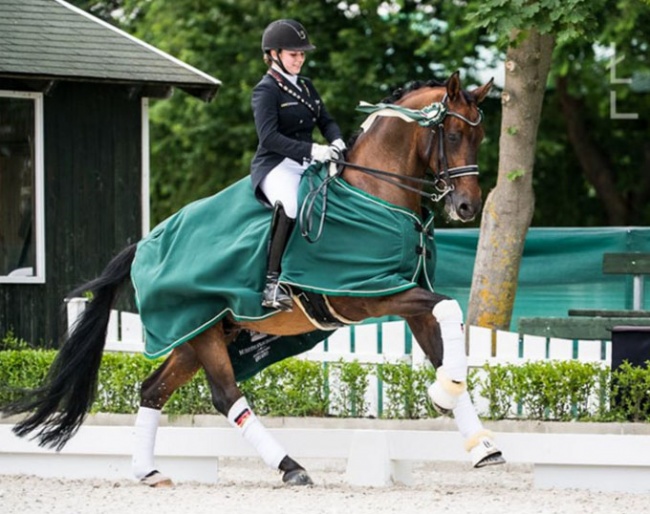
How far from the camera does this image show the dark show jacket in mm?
8250

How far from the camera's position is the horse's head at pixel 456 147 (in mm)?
7812

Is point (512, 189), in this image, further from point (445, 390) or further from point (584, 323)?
point (445, 390)

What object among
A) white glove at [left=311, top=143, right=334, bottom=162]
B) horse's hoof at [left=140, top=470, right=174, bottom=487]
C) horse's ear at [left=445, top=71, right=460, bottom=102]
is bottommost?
horse's hoof at [left=140, top=470, right=174, bottom=487]

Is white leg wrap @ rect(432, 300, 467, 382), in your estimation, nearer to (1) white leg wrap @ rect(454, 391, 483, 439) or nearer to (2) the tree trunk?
(1) white leg wrap @ rect(454, 391, 483, 439)

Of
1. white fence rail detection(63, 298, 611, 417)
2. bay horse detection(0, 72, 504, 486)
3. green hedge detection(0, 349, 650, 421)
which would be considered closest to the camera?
bay horse detection(0, 72, 504, 486)

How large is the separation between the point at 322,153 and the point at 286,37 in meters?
0.77

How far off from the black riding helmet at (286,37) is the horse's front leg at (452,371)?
181 cm

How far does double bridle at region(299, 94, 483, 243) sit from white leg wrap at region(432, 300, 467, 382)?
0.69 metres

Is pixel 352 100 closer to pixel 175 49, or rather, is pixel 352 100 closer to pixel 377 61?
pixel 377 61

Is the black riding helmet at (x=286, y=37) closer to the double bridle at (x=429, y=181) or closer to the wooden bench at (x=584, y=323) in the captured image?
the double bridle at (x=429, y=181)

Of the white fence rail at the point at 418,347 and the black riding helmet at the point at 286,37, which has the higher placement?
the black riding helmet at the point at 286,37

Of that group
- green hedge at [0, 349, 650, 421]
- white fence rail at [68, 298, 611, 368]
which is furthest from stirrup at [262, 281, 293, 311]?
white fence rail at [68, 298, 611, 368]

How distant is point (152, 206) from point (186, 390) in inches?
736

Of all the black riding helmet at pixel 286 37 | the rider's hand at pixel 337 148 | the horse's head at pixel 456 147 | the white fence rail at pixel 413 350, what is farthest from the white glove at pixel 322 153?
the white fence rail at pixel 413 350
